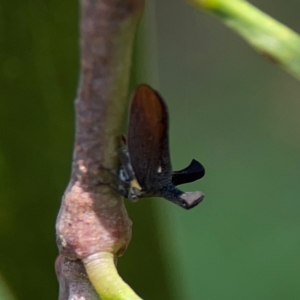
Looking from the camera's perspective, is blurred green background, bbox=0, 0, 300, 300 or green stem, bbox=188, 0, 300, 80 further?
blurred green background, bbox=0, 0, 300, 300

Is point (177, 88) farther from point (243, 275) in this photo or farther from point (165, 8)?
point (243, 275)

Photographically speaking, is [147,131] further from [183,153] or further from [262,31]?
[183,153]

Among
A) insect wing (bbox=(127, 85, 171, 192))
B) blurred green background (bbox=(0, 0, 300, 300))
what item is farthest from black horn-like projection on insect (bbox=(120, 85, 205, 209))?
blurred green background (bbox=(0, 0, 300, 300))

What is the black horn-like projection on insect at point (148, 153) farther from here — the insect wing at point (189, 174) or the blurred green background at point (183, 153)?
the blurred green background at point (183, 153)

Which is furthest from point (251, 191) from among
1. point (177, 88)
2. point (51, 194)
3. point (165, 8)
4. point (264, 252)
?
point (51, 194)

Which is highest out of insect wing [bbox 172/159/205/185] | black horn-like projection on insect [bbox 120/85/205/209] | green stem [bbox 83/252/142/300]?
black horn-like projection on insect [bbox 120/85/205/209]

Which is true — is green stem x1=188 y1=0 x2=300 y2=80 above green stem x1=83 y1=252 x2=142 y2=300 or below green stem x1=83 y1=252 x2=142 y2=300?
above

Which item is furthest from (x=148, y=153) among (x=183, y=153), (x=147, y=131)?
(x=183, y=153)

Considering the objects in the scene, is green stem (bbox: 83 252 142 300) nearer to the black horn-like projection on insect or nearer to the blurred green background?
the black horn-like projection on insect
